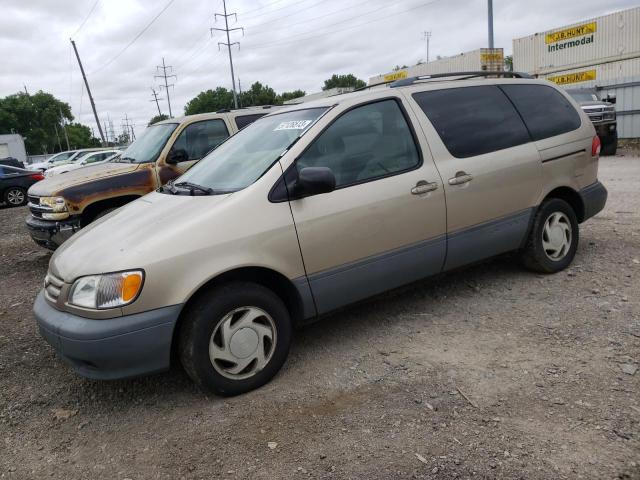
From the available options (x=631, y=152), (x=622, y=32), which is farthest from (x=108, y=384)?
(x=622, y=32)

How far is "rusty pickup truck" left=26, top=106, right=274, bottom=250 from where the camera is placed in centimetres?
596

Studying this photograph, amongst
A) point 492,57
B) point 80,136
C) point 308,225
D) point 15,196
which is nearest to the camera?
point 308,225

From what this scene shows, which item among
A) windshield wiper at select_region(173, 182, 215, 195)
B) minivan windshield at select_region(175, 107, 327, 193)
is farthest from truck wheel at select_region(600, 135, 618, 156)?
windshield wiper at select_region(173, 182, 215, 195)

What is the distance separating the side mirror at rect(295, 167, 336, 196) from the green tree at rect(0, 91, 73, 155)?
88.3m

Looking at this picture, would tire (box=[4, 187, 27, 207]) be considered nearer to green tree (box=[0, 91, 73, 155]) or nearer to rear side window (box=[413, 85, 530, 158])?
rear side window (box=[413, 85, 530, 158])

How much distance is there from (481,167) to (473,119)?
41 cm

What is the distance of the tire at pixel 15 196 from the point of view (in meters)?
15.8

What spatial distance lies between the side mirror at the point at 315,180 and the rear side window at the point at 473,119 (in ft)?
3.85

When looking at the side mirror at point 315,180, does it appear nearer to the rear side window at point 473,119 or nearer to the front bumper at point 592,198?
the rear side window at point 473,119

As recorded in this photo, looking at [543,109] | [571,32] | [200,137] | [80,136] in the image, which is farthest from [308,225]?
[80,136]

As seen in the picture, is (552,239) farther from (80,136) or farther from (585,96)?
(80,136)

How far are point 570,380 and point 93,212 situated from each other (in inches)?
211

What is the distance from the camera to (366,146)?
3.58 meters

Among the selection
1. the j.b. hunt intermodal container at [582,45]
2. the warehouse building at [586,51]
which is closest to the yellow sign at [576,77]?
the warehouse building at [586,51]
